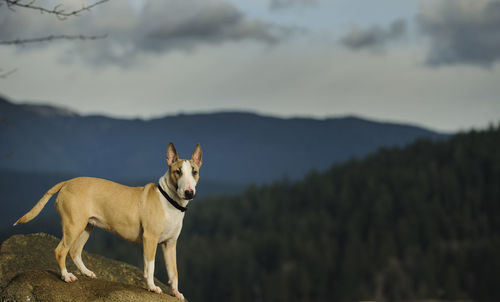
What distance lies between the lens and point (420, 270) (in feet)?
448

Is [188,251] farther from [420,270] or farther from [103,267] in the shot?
[103,267]

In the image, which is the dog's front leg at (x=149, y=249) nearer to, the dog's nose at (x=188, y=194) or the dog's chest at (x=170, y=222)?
the dog's chest at (x=170, y=222)

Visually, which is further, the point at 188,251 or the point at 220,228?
the point at 220,228

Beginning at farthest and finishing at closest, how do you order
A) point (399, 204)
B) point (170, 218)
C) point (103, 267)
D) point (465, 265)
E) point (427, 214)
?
point (399, 204) → point (427, 214) → point (465, 265) → point (103, 267) → point (170, 218)

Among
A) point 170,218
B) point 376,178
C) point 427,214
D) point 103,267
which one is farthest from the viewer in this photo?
point 376,178

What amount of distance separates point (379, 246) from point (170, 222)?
151 metres

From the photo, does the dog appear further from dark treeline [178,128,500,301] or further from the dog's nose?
dark treeline [178,128,500,301]

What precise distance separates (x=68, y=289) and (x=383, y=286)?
469ft

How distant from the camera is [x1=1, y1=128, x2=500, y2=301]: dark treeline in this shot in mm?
135900

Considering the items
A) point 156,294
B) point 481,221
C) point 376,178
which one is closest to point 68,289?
point 156,294

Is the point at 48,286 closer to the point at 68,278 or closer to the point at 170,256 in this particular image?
the point at 68,278

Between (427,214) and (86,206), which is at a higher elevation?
(86,206)

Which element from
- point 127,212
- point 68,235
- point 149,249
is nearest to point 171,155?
point 127,212

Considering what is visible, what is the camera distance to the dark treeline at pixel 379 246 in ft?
446
